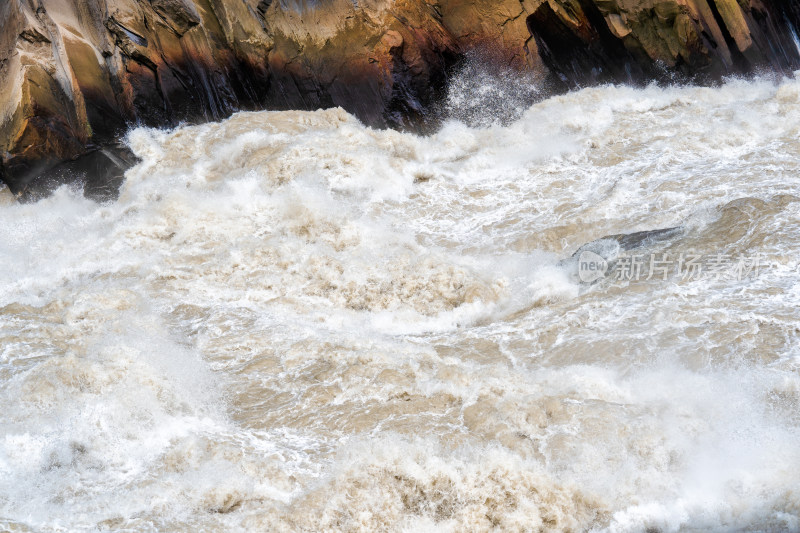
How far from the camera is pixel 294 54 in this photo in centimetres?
1199

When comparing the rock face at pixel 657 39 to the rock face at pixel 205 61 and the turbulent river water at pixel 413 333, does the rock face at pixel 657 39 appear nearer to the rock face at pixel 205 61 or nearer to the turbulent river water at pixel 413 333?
the rock face at pixel 205 61

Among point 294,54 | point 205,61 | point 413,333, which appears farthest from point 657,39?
point 413,333

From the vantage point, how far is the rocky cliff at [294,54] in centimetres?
1068

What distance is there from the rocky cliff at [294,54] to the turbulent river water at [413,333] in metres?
0.82

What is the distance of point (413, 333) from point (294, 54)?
708cm

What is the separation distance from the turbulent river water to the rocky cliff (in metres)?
0.82

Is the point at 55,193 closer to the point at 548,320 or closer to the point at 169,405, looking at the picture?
the point at 169,405

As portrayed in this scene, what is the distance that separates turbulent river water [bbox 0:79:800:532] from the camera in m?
4.38

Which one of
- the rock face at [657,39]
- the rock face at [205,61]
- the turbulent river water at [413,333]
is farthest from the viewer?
the rock face at [657,39]

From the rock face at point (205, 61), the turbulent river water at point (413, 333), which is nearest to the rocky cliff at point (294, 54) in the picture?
the rock face at point (205, 61)

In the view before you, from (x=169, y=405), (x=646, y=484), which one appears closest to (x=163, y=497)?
(x=169, y=405)

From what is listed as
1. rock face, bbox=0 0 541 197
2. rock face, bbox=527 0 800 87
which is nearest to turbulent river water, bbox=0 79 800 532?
rock face, bbox=0 0 541 197

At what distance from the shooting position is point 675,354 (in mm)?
5703

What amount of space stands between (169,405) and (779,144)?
868 cm
